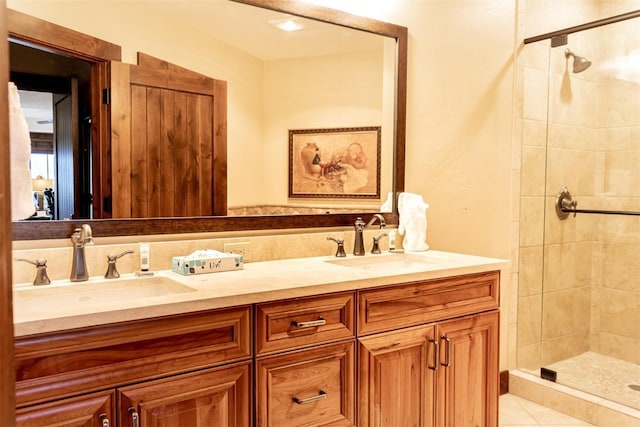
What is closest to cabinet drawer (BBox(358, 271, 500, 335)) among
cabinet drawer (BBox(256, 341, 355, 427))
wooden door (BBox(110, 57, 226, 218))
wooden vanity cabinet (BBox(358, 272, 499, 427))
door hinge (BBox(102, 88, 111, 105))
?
wooden vanity cabinet (BBox(358, 272, 499, 427))

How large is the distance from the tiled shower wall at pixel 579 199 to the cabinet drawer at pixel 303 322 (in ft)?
5.26

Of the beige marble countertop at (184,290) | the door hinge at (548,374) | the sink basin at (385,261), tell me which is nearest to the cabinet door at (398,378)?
the beige marble countertop at (184,290)

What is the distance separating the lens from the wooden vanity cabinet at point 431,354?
67.7 inches

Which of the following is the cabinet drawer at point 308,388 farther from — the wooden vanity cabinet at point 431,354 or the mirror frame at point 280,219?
the mirror frame at point 280,219

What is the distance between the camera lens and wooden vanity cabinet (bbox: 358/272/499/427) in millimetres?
1720

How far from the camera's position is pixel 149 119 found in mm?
1820

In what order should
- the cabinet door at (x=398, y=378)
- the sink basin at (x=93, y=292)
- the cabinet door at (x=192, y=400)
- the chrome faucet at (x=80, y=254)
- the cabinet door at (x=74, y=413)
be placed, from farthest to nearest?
the cabinet door at (x=398, y=378) → the chrome faucet at (x=80, y=254) → the sink basin at (x=93, y=292) → the cabinet door at (x=192, y=400) → the cabinet door at (x=74, y=413)

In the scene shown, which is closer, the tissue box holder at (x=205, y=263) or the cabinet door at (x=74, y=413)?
the cabinet door at (x=74, y=413)

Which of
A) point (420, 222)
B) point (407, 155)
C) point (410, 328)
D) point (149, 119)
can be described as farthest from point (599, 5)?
point (149, 119)

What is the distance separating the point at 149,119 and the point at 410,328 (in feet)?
4.09

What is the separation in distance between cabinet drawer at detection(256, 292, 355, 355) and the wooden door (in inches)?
25.4

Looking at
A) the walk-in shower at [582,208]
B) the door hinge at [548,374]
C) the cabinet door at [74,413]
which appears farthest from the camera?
the walk-in shower at [582,208]

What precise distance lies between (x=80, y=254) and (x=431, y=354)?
4.30 ft

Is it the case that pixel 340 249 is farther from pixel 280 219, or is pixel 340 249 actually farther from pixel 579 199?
pixel 579 199
